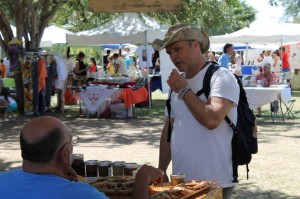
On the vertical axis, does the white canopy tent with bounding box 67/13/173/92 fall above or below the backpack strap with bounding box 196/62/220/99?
above

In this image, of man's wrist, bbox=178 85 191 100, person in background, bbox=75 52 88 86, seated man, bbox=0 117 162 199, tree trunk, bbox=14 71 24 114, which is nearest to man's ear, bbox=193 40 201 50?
man's wrist, bbox=178 85 191 100

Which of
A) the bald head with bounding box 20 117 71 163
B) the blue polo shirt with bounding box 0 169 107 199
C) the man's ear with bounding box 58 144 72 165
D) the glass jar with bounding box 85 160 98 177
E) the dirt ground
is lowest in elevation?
the dirt ground

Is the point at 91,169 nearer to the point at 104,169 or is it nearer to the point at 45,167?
the point at 104,169

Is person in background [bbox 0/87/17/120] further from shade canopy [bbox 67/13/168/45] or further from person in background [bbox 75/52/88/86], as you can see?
shade canopy [bbox 67/13/168/45]

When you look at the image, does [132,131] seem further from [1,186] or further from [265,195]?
[1,186]

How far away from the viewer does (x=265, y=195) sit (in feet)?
22.5

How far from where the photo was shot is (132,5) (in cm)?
400

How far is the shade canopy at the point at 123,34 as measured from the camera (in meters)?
16.7

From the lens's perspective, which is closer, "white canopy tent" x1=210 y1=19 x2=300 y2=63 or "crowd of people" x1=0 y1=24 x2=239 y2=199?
"crowd of people" x1=0 y1=24 x2=239 y2=199

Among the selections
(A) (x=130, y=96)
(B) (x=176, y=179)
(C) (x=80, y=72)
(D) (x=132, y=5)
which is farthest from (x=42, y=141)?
(C) (x=80, y=72)

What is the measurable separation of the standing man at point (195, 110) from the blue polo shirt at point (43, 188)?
1101mm

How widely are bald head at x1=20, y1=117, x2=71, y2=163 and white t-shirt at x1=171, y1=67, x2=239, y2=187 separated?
1203mm

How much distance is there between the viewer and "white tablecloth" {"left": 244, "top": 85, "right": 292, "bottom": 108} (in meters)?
13.0

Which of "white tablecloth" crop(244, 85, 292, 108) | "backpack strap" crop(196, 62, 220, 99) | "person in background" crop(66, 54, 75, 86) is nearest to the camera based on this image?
"backpack strap" crop(196, 62, 220, 99)
